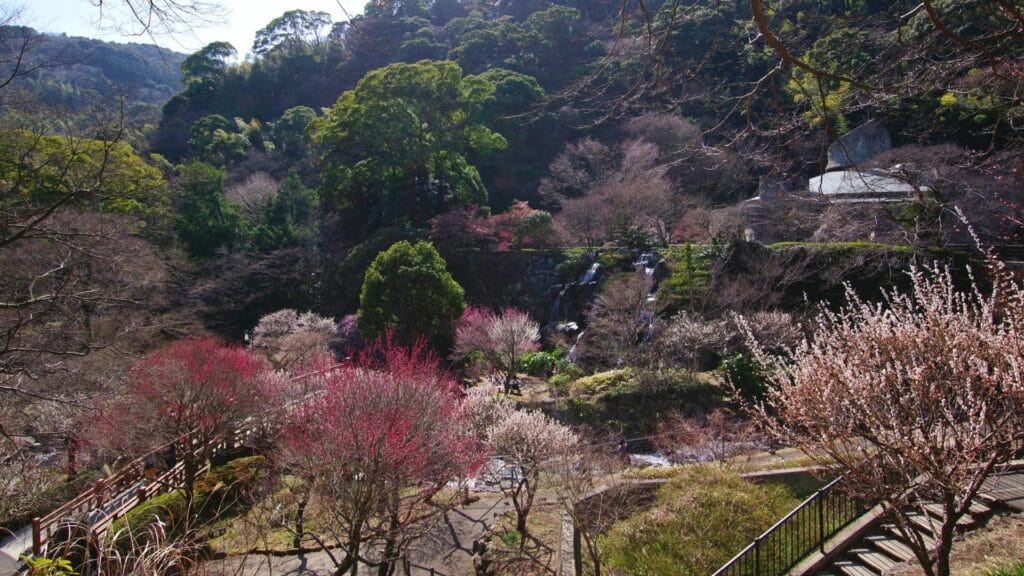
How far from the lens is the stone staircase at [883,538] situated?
6719mm

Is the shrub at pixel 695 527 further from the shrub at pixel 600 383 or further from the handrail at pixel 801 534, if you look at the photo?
the shrub at pixel 600 383

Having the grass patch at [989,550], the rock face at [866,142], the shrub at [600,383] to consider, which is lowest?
the shrub at [600,383]

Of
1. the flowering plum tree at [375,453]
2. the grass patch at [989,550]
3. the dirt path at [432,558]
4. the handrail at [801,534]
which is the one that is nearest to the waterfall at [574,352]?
the dirt path at [432,558]

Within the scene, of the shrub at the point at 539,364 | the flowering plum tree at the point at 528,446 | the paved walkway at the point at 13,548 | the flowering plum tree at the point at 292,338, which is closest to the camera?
the paved walkway at the point at 13,548

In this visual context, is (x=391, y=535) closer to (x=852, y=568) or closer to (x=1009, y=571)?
(x=852, y=568)

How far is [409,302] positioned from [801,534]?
14323mm

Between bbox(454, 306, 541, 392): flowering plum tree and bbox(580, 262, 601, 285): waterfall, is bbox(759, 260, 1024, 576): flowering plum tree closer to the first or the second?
bbox(454, 306, 541, 392): flowering plum tree

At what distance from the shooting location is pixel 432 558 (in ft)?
27.8

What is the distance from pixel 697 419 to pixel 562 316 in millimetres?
8381

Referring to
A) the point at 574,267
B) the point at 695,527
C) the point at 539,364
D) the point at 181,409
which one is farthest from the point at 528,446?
the point at 574,267

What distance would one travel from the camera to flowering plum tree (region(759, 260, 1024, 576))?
3619 millimetres

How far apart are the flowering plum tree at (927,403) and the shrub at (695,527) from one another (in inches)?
131

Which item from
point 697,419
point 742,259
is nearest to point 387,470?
point 697,419

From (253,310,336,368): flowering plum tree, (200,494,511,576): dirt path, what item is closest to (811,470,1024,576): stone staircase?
(200,494,511,576): dirt path
